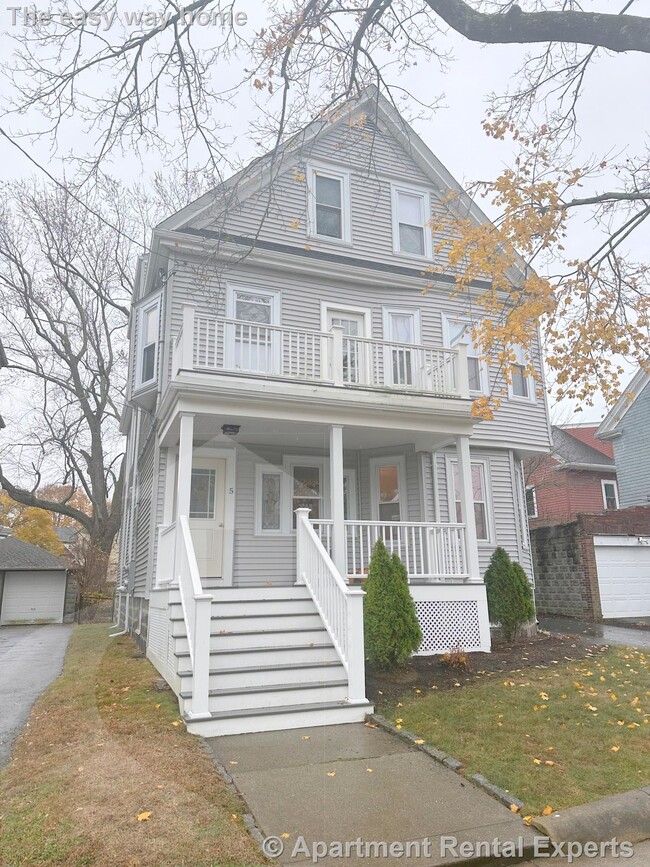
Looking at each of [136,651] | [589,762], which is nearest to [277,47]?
[589,762]

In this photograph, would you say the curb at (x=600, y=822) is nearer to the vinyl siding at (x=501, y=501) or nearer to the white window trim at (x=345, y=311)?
the vinyl siding at (x=501, y=501)

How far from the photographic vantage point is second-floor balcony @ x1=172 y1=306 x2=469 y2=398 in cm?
901

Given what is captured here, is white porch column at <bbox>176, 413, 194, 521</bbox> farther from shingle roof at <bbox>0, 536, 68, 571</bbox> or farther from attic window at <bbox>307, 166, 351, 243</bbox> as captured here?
shingle roof at <bbox>0, 536, 68, 571</bbox>

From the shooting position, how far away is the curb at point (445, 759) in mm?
3986

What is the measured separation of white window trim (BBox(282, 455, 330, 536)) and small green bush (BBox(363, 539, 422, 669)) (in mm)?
2865

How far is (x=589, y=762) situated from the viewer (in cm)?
471

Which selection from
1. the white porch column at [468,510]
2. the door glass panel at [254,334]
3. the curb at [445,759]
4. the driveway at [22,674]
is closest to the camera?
the curb at [445,759]

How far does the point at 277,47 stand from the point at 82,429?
26.1 m

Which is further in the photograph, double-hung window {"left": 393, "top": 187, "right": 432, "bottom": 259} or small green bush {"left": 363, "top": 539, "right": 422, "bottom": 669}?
double-hung window {"left": 393, "top": 187, "right": 432, "bottom": 259}

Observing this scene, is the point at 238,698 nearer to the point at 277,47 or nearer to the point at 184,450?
the point at 184,450

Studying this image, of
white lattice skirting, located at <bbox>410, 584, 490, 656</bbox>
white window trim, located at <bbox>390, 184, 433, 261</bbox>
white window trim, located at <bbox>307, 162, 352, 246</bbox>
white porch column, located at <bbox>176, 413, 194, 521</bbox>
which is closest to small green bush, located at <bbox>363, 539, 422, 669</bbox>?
white lattice skirting, located at <bbox>410, 584, 490, 656</bbox>

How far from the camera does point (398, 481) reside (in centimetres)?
1145

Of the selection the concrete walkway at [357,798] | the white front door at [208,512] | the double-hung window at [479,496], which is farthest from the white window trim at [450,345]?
the concrete walkway at [357,798]

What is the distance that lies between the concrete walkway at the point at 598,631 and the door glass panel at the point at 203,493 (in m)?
6.78
